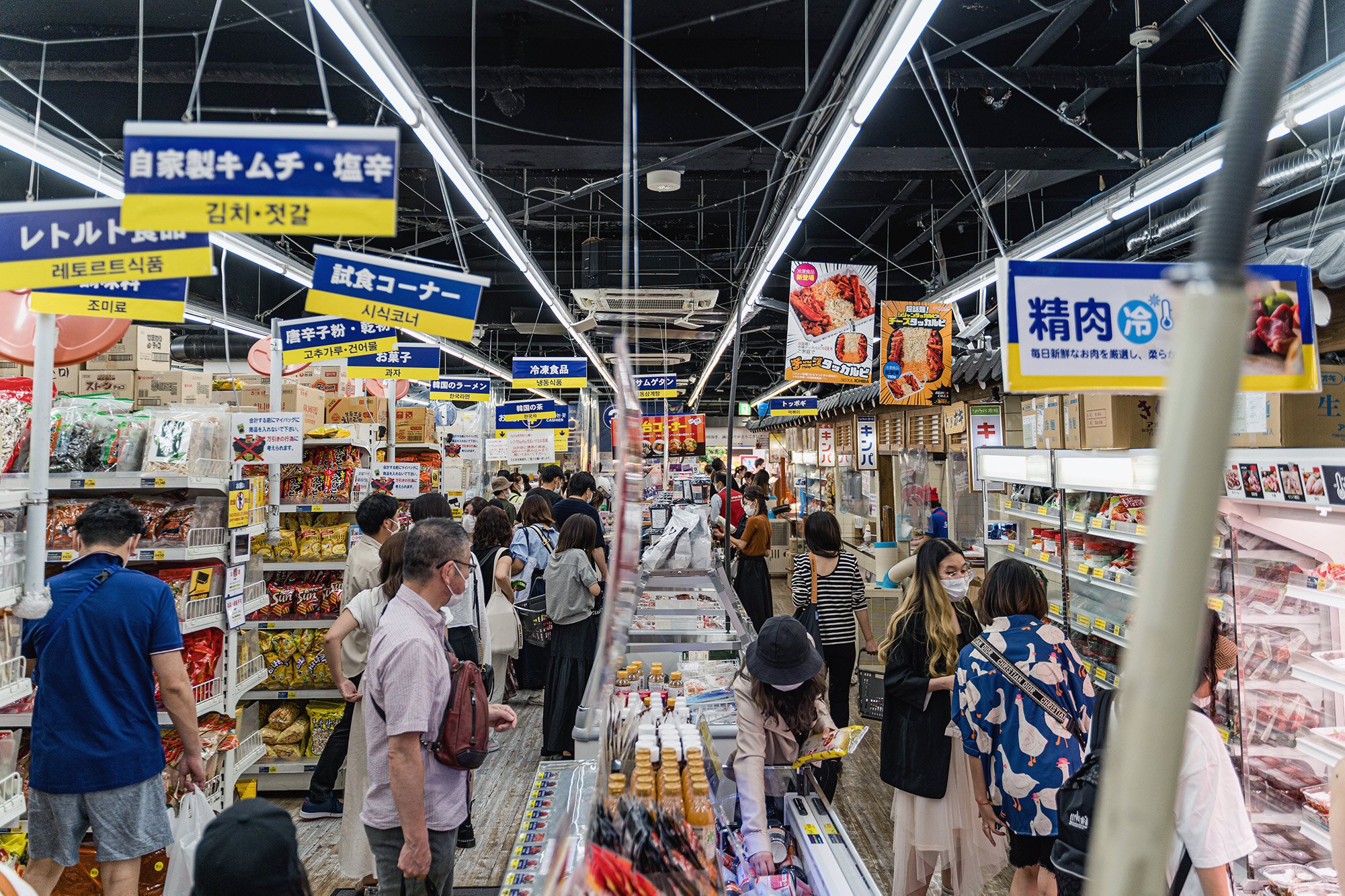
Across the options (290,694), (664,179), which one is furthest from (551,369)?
(290,694)

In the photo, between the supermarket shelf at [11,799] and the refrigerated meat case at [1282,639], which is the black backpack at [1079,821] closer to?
the refrigerated meat case at [1282,639]

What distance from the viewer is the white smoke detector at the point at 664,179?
23.9ft

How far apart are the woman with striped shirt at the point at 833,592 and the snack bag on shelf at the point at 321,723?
135 inches

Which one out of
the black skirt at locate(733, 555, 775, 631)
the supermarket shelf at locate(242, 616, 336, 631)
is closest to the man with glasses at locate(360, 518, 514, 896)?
the supermarket shelf at locate(242, 616, 336, 631)

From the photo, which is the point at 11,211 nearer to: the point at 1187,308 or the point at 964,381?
the point at 1187,308

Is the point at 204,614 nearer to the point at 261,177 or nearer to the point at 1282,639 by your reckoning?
the point at 261,177

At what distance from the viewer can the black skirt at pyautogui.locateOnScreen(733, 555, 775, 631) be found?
8.87 metres

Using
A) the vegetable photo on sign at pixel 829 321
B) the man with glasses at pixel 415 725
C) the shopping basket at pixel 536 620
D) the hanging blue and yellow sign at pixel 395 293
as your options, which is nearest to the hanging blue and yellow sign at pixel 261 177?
the man with glasses at pixel 415 725

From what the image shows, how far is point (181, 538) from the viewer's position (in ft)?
14.6

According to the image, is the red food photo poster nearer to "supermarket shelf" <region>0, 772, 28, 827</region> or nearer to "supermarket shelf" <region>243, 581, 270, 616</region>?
"supermarket shelf" <region>243, 581, 270, 616</region>

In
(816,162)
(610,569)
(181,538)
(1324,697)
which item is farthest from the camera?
(816,162)

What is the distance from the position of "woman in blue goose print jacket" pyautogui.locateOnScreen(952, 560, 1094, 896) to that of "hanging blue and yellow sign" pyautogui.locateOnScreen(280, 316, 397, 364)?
530cm

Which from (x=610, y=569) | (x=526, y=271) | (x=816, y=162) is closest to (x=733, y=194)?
(x=526, y=271)

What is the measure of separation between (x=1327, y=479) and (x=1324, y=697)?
1231 mm
